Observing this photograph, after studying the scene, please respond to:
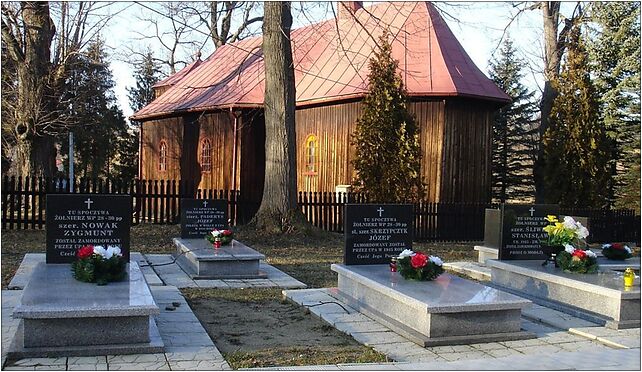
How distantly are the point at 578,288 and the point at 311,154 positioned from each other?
16703mm

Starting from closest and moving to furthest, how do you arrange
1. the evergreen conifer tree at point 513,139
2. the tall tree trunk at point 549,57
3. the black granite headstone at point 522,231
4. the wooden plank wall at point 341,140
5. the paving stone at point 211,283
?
1. the paving stone at point 211,283
2. the black granite headstone at point 522,231
3. the wooden plank wall at point 341,140
4. the tall tree trunk at point 549,57
5. the evergreen conifer tree at point 513,139

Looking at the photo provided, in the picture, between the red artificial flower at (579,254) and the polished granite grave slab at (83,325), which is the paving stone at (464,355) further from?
the red artificial flower at (579,254)

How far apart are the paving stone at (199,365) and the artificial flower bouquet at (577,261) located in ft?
18.4

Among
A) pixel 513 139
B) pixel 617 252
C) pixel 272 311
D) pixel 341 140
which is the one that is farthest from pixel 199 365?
pixel 513 139

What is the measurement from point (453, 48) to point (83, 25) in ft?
54.1

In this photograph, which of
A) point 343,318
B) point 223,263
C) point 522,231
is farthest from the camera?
point 223,263

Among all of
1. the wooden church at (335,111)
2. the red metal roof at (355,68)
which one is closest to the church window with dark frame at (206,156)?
the wooden church at (335,111)

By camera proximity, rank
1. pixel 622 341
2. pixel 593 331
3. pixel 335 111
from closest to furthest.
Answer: pixel 622 341, pixel 593 331, pixel 335 111

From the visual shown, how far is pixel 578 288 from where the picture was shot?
8734 mm

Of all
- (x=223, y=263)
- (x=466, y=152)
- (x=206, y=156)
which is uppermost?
(x=466, y=152)

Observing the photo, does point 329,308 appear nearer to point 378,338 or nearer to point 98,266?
point 378,338

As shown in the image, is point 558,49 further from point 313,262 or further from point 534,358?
point 534,358

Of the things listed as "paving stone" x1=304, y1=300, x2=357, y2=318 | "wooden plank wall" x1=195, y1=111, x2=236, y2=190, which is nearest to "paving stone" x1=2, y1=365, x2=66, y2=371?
"paving stone" x1=304, y1=300, x2=357, y2=318

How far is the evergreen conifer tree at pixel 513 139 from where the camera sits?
35.4m
